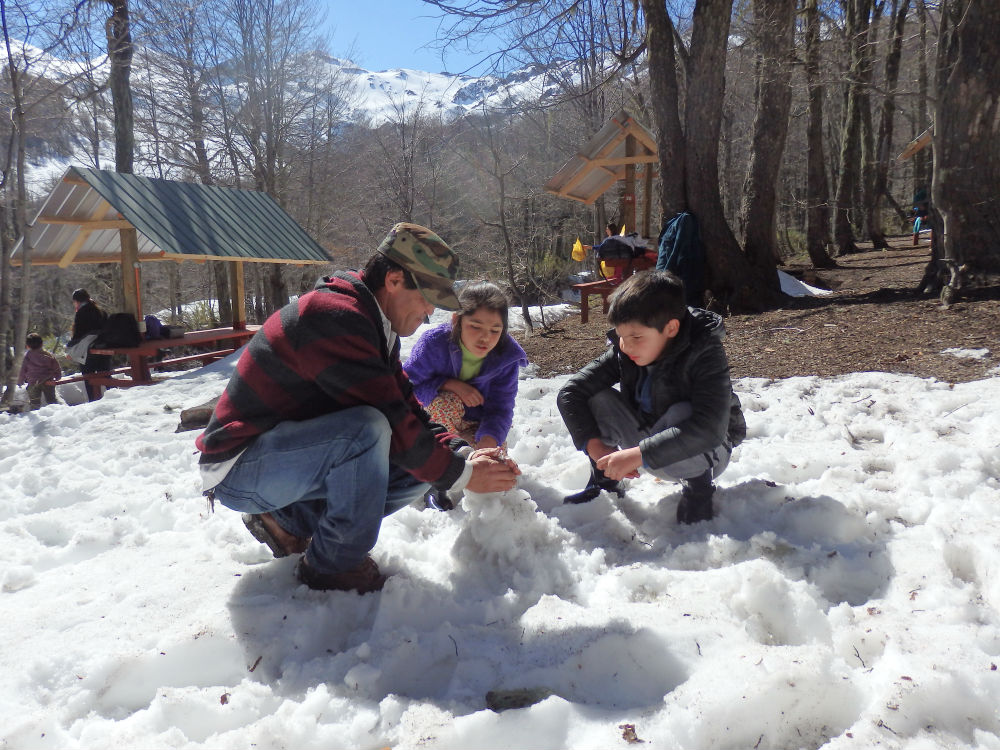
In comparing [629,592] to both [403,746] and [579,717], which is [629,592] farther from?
[403,746]

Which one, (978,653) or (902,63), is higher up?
(902,63)

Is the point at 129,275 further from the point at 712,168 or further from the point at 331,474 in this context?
the point at 331,474

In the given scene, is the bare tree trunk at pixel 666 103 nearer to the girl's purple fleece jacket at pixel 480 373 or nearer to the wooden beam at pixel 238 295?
the girl's purple fleece jacket at pixel 480 373

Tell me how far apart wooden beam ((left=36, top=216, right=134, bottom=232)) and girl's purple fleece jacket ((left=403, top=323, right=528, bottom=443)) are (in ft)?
22.0

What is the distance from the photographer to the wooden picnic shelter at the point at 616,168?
8.77 metres

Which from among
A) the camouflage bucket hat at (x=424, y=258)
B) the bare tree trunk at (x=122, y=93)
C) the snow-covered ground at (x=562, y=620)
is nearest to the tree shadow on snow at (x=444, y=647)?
the snow-covered ground at (x=562, y=620)

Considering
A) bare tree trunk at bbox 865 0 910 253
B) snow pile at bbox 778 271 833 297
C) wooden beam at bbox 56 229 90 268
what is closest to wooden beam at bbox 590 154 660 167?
snow pile at bbox 778 271 833 297

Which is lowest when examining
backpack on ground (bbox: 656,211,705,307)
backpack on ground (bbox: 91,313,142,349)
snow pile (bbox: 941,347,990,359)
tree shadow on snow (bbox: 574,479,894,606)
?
tree shadow on snow (bbox: 574,479,894,606)

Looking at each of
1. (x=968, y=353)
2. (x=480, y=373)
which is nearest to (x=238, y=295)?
(x=480, y=373)

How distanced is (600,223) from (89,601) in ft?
52.8

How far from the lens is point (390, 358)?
215 cm

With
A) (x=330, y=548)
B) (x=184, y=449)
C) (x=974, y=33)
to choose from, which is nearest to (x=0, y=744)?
(x=330, y=548)

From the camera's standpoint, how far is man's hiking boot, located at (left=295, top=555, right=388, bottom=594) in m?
1.99

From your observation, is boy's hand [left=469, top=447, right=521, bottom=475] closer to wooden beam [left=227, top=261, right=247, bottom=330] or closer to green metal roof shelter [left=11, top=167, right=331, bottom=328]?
green metal roof shelter [left=11, top=167, right=331, bottom=328]
